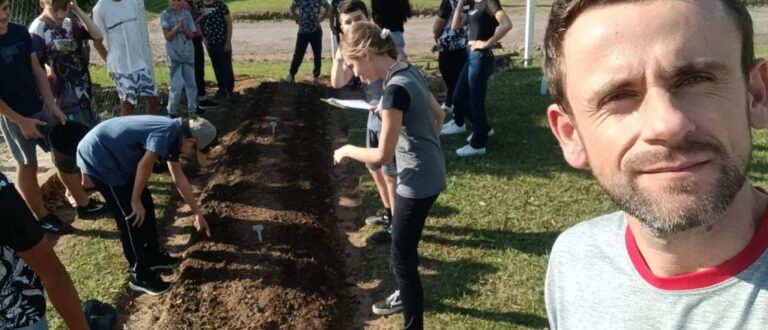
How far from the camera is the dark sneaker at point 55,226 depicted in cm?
556

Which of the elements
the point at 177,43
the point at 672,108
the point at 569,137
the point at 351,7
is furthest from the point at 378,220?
the point at 672,108

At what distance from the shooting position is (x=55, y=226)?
18.3 feet

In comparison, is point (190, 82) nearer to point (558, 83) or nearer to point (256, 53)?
point (256, 53)

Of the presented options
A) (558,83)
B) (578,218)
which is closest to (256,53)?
(578,218)

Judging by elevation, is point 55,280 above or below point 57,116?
above

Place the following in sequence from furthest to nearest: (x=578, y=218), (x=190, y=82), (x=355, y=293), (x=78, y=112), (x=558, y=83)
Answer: (x=190, y=82), (x=78, y=112), (x=578, y=218), (x=355, y=293), (x=558, y=83)

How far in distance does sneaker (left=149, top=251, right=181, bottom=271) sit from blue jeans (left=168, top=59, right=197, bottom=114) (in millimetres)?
3420

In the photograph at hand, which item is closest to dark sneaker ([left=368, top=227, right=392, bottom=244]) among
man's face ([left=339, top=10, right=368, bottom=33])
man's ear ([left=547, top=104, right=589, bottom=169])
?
man's face ([left=339, top=10, right=368, bottom=33])

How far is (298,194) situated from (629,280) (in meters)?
5.09

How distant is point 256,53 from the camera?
47.0ft

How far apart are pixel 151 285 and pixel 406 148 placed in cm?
226

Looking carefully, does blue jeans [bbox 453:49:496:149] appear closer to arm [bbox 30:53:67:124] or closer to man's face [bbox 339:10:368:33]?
man's face [bbox 339:10:368:33]

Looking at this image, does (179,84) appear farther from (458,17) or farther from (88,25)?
(458,17)

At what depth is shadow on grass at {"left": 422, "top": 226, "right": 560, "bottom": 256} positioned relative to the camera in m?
4.88
